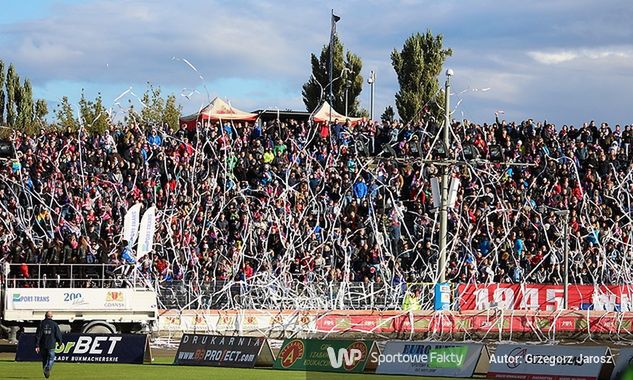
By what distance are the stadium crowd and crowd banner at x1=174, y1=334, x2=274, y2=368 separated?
23.2 feet

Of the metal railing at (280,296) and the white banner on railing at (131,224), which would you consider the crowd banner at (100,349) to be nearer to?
the metal railing at (280,296)

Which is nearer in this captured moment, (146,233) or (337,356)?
(337,356)

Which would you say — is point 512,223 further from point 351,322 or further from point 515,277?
point 351,322

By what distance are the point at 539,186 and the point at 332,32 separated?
35.6 metres

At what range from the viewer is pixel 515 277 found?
1811 inches

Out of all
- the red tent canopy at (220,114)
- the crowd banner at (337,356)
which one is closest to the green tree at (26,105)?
the red tent canopy at (220,114)

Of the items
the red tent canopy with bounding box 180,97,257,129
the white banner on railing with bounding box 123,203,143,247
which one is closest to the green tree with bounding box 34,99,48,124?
the red tent canopy with bounding box 180,97,257,129

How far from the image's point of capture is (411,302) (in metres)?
43.4

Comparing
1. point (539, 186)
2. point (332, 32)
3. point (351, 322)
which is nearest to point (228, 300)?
point (351, 322)

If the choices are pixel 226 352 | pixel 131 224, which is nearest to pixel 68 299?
pixel 131 224

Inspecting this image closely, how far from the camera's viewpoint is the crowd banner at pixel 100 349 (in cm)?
3419

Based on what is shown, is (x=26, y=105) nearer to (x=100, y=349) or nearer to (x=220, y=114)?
(x=220, y=114)

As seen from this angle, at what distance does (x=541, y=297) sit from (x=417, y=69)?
47067mm

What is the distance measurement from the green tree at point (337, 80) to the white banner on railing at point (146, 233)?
5511 cm
